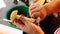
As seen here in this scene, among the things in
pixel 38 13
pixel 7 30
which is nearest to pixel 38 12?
pixel 38 13

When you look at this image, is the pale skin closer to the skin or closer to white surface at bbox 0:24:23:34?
the skin

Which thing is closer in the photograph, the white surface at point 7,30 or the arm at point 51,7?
the arm at point 51,7

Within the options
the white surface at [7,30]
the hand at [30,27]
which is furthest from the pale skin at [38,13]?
the white surface at [7,30]

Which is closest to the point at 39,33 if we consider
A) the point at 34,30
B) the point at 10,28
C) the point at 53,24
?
the point at 34,30

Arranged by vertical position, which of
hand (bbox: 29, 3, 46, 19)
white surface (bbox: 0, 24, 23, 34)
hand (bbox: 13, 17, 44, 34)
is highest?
hand (bbox: 29, 3, 46, 19)

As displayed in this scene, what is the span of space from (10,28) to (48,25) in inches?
8.6

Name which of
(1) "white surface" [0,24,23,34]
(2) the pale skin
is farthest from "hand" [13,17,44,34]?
(1) "white surface" [0,24,23,34]

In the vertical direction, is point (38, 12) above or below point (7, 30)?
above

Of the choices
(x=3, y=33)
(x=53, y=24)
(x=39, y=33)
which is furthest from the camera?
(x=3, y=33)

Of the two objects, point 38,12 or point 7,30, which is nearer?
point 38,12

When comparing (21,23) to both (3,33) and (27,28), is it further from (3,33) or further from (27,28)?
(3,33)

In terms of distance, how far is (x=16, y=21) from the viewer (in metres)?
0.44

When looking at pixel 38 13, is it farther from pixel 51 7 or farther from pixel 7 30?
pixel 7 30

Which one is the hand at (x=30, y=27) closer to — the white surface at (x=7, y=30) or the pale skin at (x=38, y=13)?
the pale skin at (x=38, y=13)
